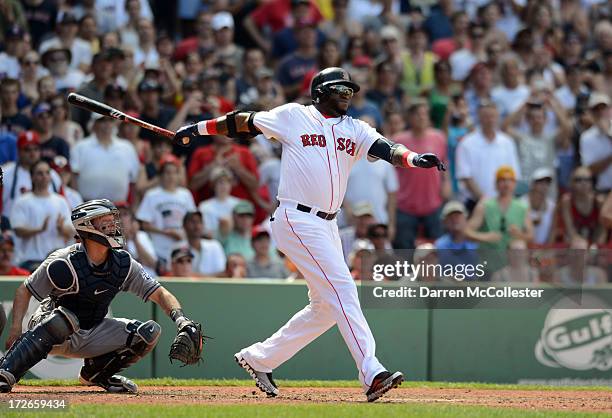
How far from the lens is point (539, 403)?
849 cm

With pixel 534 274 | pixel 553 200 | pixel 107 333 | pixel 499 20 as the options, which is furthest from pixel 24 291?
pixel 499 20

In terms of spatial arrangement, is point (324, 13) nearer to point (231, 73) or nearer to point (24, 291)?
point (231, 73)

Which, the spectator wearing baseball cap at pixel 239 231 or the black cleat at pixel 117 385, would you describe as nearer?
the black cleat at pixel 117 385

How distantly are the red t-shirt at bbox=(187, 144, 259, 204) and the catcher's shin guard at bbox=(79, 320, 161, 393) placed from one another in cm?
507

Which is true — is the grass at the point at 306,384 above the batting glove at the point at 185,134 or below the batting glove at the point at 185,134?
below

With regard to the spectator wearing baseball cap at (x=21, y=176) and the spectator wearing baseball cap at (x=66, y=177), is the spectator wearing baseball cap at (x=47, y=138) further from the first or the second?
the spectator wearing baseball cap at (x=21, y=176)

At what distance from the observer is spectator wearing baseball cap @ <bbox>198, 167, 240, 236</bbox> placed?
13250mm

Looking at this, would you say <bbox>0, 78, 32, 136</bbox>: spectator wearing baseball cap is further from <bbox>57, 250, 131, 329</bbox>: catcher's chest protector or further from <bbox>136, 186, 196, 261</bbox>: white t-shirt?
<bbox>57, 250, 131, 329</bbox>: catcher's chest protector

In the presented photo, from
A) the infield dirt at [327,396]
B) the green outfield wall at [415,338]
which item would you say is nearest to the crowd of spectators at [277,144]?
the green outfield wall at [415,338]

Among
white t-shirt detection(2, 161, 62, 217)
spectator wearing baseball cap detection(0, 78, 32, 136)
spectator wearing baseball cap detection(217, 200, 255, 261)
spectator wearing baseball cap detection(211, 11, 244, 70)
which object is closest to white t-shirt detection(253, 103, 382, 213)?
white t-shirt detection(2, 161, 62, 217)

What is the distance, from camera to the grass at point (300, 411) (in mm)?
7320

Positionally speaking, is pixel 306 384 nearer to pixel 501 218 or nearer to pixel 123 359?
pixel 123 359

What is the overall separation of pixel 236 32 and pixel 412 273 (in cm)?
703

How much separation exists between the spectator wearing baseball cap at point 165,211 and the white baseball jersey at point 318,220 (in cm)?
458
